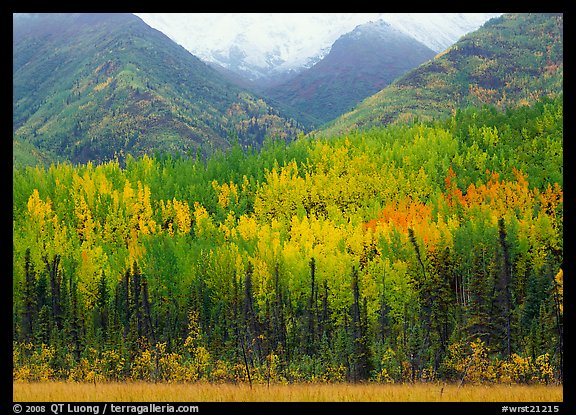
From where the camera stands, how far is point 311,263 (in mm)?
81062

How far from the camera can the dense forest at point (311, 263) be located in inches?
2361

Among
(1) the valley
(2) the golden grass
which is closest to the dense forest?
(1) the valley

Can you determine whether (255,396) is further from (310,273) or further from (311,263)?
(311,263)

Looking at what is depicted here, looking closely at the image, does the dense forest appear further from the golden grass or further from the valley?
the golden grass

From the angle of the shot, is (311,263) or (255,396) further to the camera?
(311,263)

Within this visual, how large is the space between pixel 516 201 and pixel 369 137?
144ft

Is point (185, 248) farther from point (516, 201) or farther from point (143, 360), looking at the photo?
point (516, 201)

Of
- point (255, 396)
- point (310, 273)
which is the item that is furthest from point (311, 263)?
point (255, 396)

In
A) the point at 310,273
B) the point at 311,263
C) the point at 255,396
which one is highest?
the point at 255,396

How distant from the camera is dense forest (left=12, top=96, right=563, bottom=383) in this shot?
197ft

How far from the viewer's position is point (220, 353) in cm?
6419

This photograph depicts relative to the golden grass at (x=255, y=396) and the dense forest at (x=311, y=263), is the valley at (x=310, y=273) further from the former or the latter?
the dense forest at (x=311, y=263)
